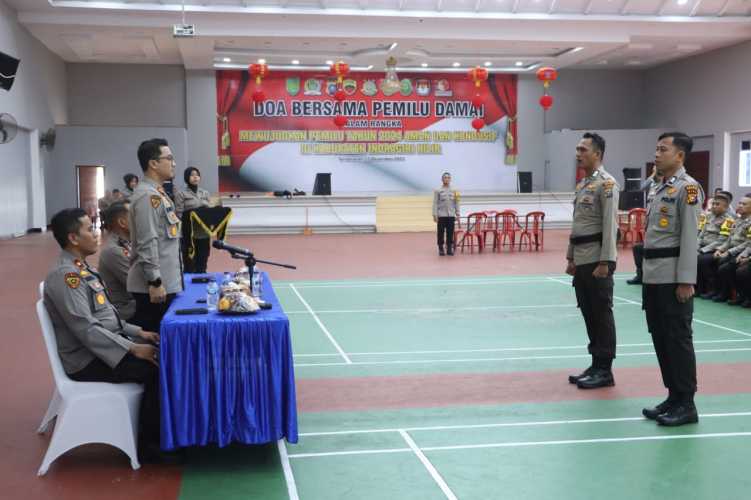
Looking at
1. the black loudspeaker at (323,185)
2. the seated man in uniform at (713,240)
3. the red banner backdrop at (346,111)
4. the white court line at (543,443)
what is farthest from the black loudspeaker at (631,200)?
the white court line at (543,443)

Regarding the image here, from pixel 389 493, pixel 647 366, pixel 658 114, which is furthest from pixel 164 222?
pixel 658 114

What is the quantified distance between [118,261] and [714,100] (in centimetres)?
2323

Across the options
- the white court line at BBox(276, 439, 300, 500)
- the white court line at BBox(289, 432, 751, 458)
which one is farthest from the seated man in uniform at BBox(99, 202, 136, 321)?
the white court line at BBox(289, 432, 751, 458)

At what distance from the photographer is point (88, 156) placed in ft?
76.8

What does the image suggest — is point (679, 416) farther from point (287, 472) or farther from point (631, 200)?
point (631, 200)

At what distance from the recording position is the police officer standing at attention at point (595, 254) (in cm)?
543

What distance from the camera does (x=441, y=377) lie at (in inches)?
234

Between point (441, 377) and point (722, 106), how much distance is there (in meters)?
21.2

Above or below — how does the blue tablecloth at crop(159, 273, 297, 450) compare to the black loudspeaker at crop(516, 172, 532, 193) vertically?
below

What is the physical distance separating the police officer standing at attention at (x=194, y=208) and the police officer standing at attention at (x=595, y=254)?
5288mm

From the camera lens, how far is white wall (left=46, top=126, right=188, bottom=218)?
23.3 meters

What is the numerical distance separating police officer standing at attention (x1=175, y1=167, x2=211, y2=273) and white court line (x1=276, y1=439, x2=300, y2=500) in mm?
5521

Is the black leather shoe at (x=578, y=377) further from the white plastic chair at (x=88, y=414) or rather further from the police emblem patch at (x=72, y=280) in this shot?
the police emblem patch at (x=72, y=280)

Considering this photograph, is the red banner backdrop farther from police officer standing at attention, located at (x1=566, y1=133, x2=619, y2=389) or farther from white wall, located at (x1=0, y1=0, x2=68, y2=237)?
police officer standing at attention, located at (x1=566, y1=133, x2=619, y2=389)
